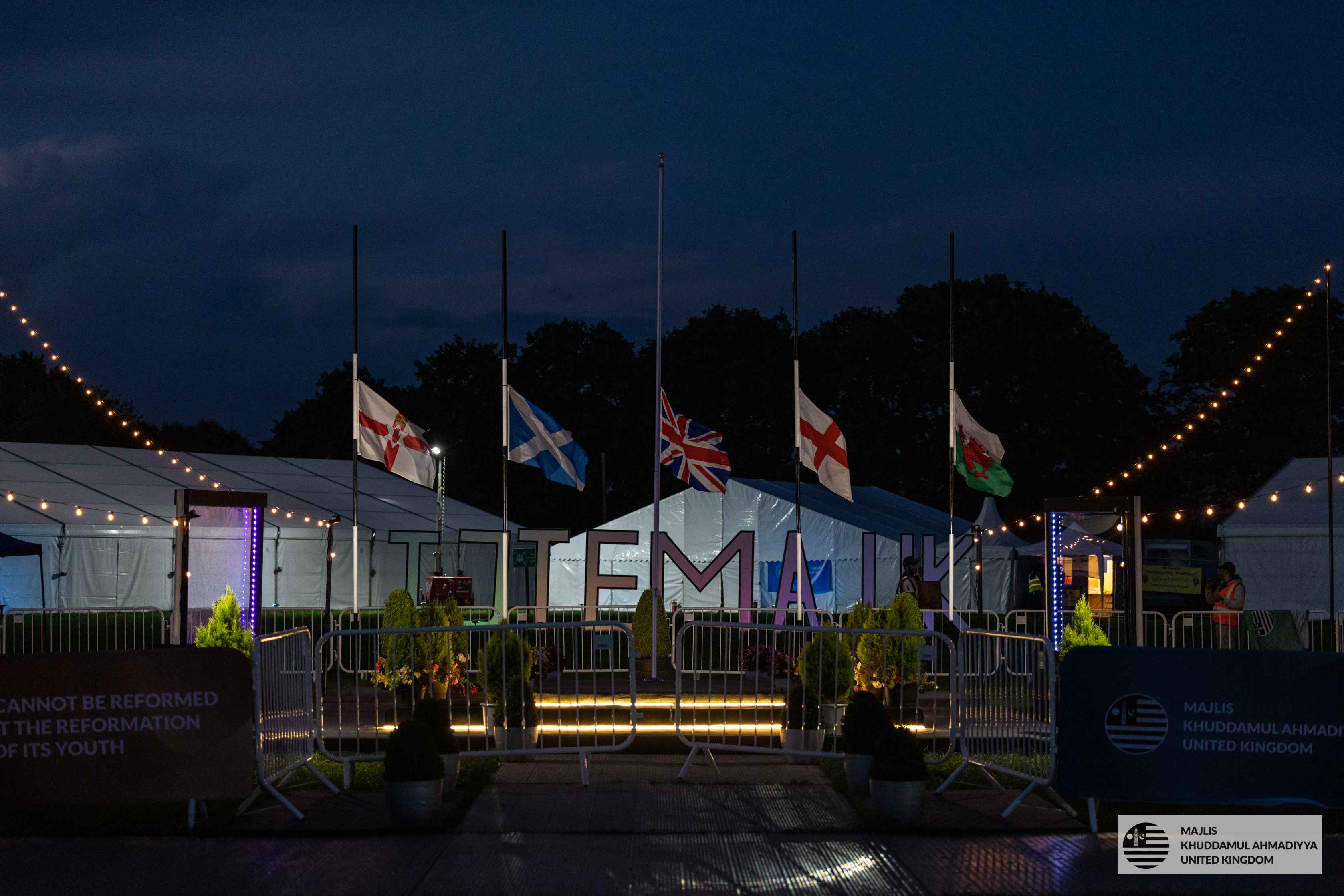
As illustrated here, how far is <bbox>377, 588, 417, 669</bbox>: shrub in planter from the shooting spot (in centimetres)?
1237

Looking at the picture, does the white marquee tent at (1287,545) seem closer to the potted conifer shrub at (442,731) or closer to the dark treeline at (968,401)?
the dark treeline at (968,401)

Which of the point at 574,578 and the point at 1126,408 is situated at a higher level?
the point at 1126,408

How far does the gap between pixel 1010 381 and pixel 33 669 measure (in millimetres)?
44124

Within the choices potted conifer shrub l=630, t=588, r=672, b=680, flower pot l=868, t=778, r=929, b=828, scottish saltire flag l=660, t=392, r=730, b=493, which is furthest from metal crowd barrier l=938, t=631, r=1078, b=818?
scottish saltire flag l=660, t=392, r=730, b=493

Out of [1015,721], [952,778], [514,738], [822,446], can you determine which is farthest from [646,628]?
[952,778]

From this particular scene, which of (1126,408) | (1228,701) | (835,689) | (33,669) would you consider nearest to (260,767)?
(33,669)

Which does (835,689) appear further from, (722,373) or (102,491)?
(722,373)

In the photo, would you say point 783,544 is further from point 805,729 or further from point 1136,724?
point 1136,724

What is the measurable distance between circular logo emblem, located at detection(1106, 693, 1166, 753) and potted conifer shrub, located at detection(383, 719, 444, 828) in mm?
4167

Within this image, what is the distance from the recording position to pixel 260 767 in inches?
320

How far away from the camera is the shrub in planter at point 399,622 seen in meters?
12.4

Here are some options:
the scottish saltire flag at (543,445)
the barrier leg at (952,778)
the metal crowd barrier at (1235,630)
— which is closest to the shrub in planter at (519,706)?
the barrier leg at (952,778)

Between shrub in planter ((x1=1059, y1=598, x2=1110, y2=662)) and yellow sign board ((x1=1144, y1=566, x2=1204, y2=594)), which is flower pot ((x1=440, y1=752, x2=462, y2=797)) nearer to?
shrub in planter ((x1=1059, y1=598, x2=1110, y2=662))

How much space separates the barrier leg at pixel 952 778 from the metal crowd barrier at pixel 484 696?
2213 mm
